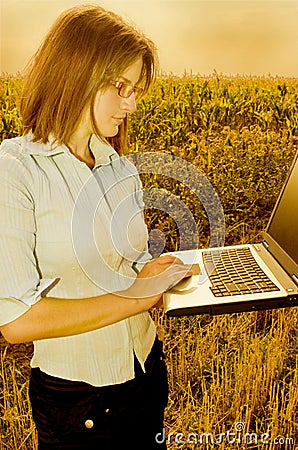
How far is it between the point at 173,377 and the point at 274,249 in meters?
0.79

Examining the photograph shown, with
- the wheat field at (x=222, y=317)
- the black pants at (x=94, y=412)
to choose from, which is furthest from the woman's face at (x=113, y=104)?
the wheat field at (x=222, y=317)

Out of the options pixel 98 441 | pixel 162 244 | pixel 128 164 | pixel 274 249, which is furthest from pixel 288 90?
pixel 98 441

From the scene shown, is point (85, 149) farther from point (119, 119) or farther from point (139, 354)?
point (139, 354)

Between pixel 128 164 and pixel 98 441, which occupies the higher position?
pixel 128 164

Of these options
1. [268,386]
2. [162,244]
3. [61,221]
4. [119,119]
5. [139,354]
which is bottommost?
[268,386]

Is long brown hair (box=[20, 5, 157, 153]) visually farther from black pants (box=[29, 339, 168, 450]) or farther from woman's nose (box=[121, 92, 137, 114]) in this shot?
black pants (box=[29, 339, 168, 450])

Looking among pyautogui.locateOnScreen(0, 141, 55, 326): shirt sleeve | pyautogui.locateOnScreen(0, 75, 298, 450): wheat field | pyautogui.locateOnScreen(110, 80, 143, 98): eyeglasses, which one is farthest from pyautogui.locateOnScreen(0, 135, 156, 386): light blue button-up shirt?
pyautogui.locateOnScreen(0, 75, 298, 450): wheat field

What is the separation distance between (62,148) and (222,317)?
1129mm

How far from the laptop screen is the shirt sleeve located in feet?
1.74

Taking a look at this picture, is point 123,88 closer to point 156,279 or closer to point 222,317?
point 156,279

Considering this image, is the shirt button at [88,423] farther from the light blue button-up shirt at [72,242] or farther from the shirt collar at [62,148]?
the shirt collar at [62,148]

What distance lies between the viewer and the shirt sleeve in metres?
0.80

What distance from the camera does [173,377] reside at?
6.09ft

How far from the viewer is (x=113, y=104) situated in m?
0.95
